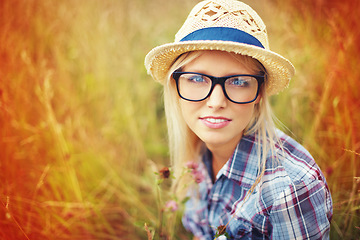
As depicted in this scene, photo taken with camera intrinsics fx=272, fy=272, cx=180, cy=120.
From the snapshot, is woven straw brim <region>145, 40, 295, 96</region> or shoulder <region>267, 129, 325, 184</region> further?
shoulder <region>267, 129, 325, 184</region>

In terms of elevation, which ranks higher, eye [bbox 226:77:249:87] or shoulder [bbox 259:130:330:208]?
eye [bbox 226:77:249:87]

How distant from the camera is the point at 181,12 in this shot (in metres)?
3.30

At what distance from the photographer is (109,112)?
2.40 meters

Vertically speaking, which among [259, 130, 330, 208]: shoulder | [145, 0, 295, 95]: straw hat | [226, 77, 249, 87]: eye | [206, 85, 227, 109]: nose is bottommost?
[259, 130, 330, 208]: shoulder

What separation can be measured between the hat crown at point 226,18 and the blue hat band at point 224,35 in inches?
1.0

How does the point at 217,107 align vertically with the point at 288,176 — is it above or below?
above

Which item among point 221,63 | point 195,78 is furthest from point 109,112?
point 221,63

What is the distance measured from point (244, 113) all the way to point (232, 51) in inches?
10.8

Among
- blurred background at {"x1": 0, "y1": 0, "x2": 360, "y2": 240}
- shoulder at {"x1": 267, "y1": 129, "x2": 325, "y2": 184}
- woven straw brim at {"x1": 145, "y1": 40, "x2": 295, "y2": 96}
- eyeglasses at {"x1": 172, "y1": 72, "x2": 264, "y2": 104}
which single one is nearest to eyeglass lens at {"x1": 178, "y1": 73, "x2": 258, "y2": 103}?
eyeglasses at {"x1": 172, "y1": 72, "x2": 264, "y2": 104}

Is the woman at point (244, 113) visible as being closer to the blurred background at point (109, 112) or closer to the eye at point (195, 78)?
the eye at point (195, 78)

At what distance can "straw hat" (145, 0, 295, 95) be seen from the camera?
1034 mm

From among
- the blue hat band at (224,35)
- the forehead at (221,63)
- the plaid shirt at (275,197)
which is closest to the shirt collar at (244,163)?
the plaid shirt at (275,197)

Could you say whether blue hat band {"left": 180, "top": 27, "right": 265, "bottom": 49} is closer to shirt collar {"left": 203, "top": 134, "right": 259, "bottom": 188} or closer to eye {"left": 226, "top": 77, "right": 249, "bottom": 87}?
eye {"left": 226, "top": 77, "right": 249, "bottom": 87}

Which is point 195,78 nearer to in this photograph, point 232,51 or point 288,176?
→ point 232,51
